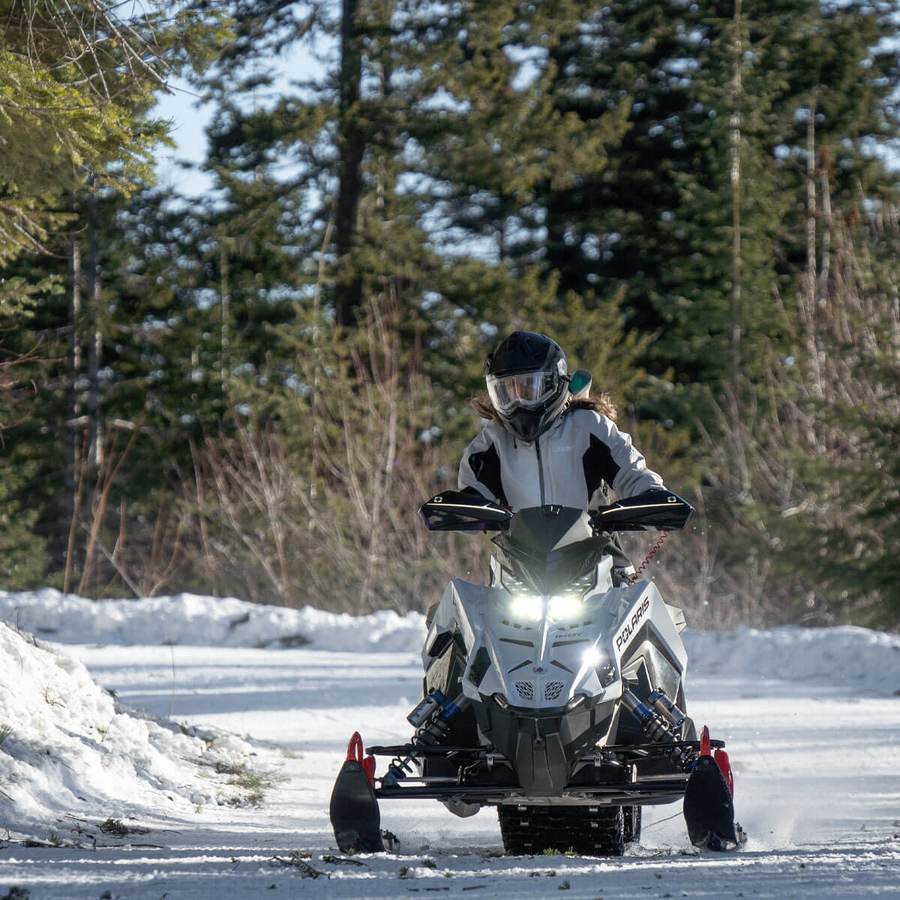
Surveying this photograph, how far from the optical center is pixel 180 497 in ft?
92.9

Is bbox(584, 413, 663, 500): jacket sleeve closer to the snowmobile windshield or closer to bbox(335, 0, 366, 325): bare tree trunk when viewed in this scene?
the snowmobile windshield

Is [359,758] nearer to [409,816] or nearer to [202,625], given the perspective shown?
[409,816]

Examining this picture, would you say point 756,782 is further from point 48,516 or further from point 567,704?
point 48,516

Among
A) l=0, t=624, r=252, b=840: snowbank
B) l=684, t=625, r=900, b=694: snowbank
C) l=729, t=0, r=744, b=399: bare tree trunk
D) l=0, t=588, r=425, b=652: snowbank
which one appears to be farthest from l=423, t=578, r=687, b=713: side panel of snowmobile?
l=729, t=0, r=744, b=399: bare tree trunk

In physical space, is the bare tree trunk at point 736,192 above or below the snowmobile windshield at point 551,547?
above

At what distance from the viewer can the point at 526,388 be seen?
6.16 m

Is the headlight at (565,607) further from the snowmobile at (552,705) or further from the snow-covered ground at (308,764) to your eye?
the snow-covered ground at (308,764)

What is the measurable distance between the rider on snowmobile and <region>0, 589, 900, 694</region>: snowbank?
830 centimetres

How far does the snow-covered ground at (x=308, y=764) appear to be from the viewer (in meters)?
4.89

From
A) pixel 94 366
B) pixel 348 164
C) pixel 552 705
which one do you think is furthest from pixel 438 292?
pixel 552 705

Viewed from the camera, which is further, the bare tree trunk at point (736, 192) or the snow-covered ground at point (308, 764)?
the bare tree trunk at point (736, 192)

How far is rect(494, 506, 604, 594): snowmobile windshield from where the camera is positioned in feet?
18.6

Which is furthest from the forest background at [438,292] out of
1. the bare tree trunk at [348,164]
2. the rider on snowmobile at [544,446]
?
the rider on snowmobile at [544,446]

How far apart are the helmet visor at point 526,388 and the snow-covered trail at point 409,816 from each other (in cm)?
179
